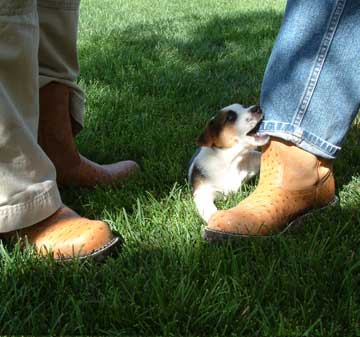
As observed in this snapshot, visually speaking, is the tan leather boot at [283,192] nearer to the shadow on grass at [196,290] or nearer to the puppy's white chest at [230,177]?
the shadow on grass at [196,290]

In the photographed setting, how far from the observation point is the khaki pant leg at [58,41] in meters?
2.24

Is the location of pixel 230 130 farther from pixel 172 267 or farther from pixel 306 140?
pixel 172 267

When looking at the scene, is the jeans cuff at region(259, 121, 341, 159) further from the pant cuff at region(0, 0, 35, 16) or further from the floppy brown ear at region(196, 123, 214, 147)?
the pant cuff at region(0, 0, 35, 16)

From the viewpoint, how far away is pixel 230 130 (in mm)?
2432

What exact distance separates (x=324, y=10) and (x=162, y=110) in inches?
62.2

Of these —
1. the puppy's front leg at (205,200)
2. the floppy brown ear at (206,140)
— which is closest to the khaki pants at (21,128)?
the puppy's front leg at (205,200)

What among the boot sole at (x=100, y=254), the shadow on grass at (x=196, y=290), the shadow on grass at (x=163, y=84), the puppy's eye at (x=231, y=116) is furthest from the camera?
the shadow on grass at (x=163, y=84)

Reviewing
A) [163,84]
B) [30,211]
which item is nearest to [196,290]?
[30,211]

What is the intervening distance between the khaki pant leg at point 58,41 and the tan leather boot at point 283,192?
875 mm

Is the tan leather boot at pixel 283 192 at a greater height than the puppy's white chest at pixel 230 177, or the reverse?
the tan leather boot at pixel 283 192

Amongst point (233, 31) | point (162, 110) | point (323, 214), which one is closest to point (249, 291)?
point (323, 214)

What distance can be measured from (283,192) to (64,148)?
3.07 feet

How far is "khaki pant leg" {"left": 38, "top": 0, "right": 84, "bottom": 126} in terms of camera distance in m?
2.24

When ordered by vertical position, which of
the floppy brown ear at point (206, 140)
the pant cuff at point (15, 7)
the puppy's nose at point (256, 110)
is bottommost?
the floppy brown ear at point (206, 140)
